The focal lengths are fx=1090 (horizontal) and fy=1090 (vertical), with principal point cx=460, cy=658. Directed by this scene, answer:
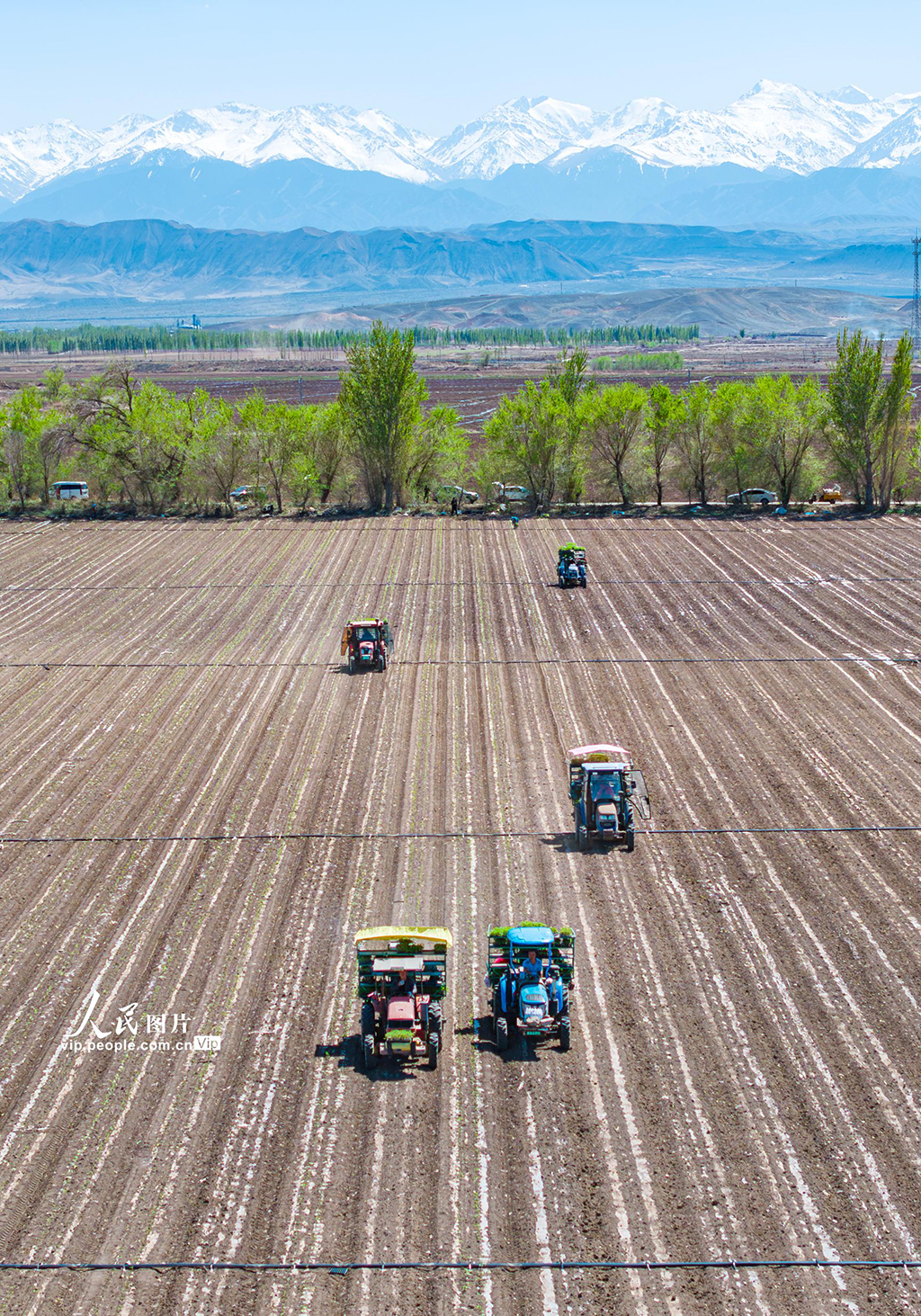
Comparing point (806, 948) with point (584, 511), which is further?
point (584, 511)

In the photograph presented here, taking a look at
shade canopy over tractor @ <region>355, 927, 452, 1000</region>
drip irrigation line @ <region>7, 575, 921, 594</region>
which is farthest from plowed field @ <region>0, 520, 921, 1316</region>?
drip irrigation line @ <region>7, 575, 921, 594</region>

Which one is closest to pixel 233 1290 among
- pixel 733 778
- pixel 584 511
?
pixel 733 778

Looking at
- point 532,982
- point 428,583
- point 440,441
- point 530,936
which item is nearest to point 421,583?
point 428,583

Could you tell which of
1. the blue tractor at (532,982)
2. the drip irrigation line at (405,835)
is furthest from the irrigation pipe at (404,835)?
the blue tractor at (532,982)

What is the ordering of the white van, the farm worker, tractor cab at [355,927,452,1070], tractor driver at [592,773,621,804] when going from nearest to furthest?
tractor cab at [355,927,452,1070], the farm worker, tractor driver at [592,773,621,804], the white van

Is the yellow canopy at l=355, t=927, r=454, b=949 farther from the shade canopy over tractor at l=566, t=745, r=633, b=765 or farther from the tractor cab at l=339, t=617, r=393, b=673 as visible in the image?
the tractor cab at l=339, t=617, r=393, b=673

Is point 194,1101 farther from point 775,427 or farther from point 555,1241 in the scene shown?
point 775,427
